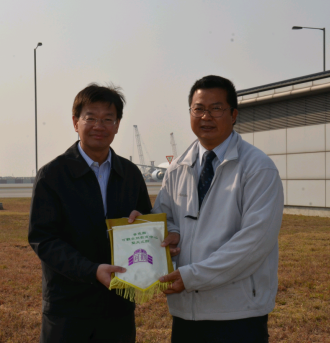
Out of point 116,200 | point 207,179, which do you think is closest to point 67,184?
point 116,200

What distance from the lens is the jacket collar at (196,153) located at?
2434 millimetres

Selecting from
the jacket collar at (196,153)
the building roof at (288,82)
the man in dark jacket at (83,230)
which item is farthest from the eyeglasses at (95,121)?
the building roof at (288,82)

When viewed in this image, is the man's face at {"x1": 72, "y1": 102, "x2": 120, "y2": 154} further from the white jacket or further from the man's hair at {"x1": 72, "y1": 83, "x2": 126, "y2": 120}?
the white jacket

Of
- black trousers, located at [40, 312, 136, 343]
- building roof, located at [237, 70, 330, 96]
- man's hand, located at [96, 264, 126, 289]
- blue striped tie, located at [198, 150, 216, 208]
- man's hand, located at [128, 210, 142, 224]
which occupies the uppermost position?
building roof, located at [237, 70, 330, 96]

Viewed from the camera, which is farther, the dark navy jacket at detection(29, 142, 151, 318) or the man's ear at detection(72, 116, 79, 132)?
the man's ear at detection(72, 116, 79, 132)

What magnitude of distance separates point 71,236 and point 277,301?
377 centimetres

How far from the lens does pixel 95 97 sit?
270 centimetres

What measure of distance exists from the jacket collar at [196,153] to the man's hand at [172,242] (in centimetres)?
49

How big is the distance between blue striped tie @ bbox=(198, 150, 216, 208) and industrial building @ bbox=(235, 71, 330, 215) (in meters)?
12.5

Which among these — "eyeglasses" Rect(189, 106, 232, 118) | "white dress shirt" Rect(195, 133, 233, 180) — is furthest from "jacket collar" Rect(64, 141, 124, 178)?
"eyeglasses" Rect(189, 106, 232, 118)

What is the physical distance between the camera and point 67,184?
2.53 metres

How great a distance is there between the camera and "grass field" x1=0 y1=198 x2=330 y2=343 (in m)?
4.27

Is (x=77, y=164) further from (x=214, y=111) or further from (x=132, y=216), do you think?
(x=214, y=111)

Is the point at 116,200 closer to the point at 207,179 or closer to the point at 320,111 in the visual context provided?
the point at 207,179
